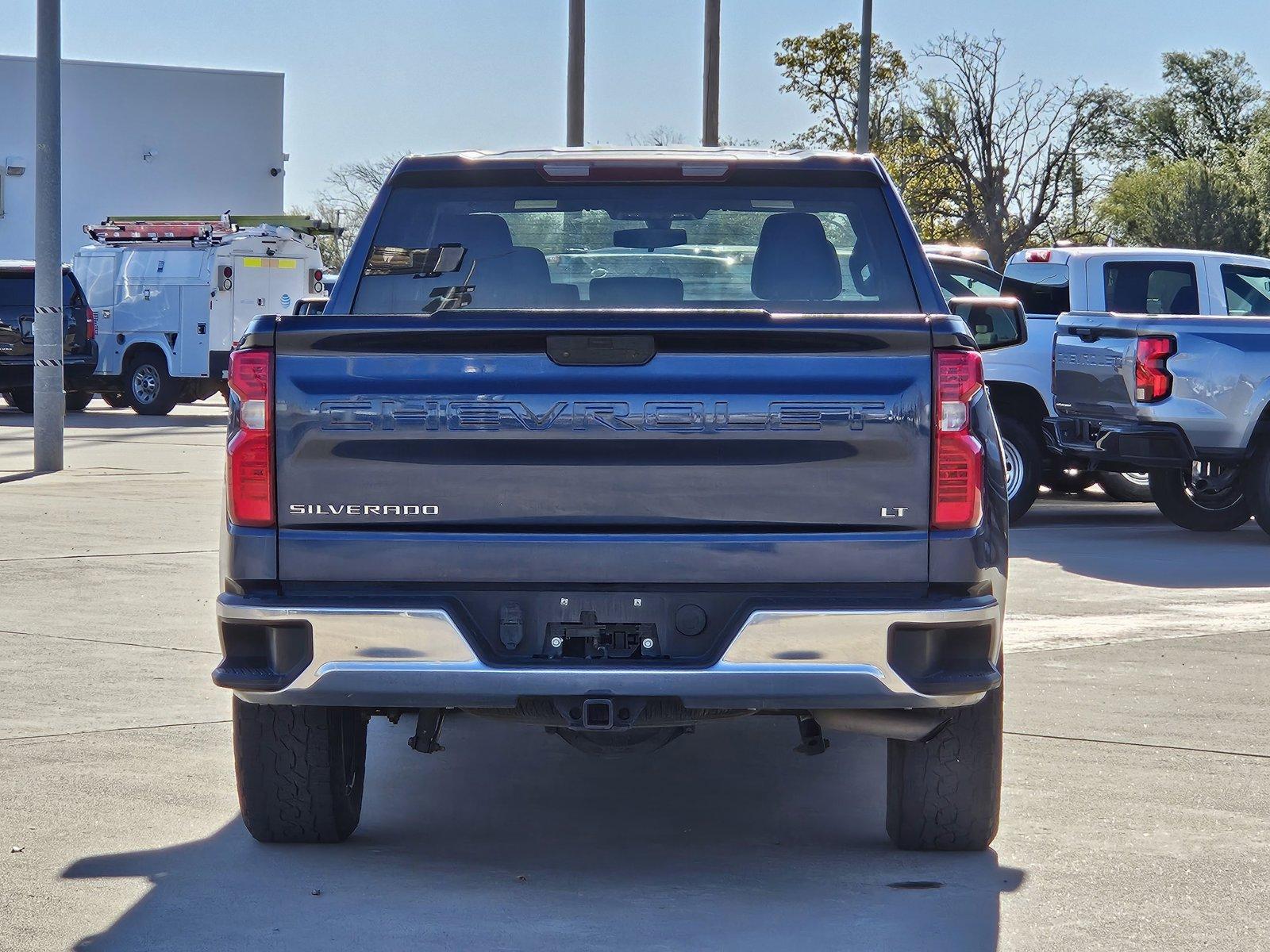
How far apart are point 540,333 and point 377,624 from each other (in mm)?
789

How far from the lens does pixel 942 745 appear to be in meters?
4.94

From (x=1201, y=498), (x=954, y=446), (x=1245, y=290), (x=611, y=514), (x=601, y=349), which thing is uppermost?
(x=1245, y=290)

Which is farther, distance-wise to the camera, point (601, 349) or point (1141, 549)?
point (1141, 549)

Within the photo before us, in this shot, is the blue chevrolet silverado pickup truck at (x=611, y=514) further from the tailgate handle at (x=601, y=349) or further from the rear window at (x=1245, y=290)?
the rear window at (x=1245, y=290)

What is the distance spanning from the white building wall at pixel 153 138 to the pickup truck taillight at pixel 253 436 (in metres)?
46.2

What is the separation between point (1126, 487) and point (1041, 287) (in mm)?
2917

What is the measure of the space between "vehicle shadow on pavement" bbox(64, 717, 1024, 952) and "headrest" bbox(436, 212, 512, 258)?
67.1 inches

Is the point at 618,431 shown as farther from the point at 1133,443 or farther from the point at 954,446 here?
the point at 1133,443

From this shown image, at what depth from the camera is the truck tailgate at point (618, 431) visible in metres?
4.33

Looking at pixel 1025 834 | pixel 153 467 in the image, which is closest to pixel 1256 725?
pixel 1025 834

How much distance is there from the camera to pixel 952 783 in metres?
4.99

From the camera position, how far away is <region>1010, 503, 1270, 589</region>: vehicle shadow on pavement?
11180mm

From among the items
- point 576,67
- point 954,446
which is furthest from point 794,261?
point 576,67

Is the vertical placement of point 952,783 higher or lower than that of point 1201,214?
lower
